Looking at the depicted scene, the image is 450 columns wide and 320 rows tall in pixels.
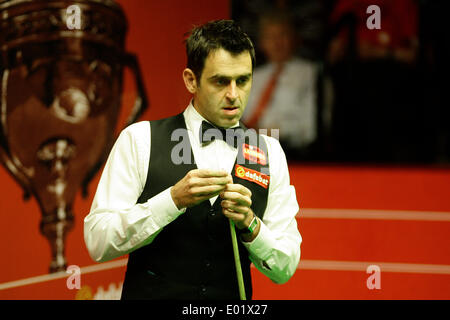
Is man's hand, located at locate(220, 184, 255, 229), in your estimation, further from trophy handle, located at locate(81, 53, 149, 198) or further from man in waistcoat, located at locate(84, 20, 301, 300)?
trophy handle, located at locate(81, 53, 149, 198)

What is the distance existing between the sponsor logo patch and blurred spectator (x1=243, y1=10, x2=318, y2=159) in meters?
2.04

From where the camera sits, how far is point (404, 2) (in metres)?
3.61

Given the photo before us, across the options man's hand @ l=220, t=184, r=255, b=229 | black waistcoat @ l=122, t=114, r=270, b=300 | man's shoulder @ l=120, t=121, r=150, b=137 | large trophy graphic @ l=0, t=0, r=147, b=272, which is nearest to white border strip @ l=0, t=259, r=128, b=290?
large trophy graphic @ l=0, t=0, r=147, b=272

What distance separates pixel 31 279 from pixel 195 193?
1.56m

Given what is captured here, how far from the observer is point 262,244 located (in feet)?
5.21

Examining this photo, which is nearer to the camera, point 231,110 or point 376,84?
point 231,110

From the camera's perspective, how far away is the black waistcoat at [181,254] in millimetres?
1627

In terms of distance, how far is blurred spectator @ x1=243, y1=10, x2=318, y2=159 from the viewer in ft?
12.4

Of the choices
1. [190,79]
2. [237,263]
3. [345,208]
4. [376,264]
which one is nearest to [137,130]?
[190,79]

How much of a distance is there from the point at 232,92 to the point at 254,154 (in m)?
0.27

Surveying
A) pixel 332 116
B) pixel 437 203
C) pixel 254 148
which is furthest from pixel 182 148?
pixel 437 203

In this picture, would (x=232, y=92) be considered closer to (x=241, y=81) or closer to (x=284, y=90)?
(x=241, y=81)

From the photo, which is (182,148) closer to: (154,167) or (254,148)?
(154,167)

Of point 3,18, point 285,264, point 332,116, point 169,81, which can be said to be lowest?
point 285,264
